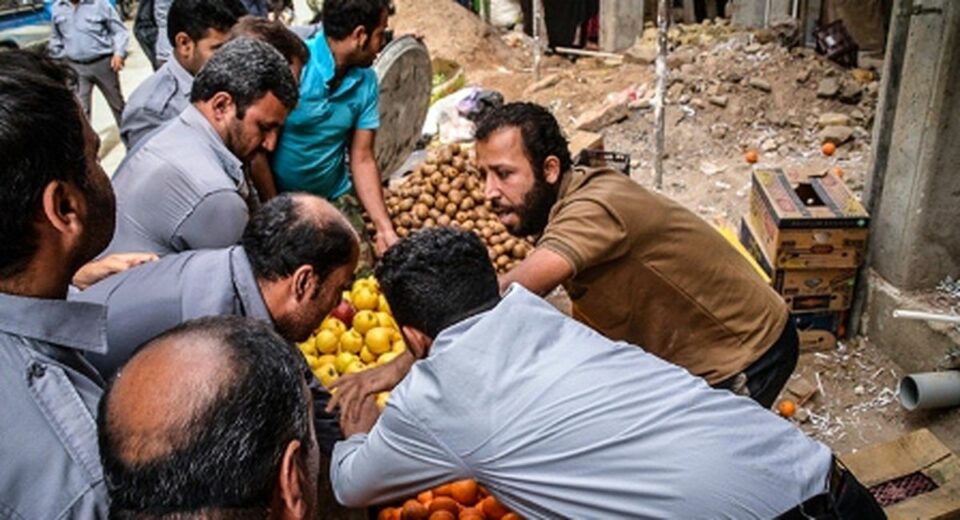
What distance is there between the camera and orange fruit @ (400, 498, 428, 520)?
8.91ft

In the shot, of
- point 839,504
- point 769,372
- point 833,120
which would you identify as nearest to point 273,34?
point 769,372

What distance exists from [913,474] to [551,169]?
2166mm

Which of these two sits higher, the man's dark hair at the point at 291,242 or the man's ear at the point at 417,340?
the man's dark hair at the point at 291,242

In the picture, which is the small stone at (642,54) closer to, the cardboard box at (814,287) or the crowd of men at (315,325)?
the cardboard box at (814,287)

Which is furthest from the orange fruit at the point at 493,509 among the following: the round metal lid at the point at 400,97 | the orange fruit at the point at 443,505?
the round metal lid at the point at 400,97

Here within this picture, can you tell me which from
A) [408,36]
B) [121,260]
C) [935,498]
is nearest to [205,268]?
[121,260]

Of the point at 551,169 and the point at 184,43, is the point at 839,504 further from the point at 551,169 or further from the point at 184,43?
the point at 184,43

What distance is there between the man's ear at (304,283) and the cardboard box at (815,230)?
324cm

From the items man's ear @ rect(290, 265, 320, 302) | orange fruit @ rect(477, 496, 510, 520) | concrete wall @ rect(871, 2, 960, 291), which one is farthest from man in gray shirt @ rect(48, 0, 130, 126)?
concrete wall @ rect(871, 2, 960, 291)

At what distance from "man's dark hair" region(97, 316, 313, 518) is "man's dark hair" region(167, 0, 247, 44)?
3343 millimetres

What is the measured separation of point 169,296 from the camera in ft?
7.65

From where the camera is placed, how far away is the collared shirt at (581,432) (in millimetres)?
1828

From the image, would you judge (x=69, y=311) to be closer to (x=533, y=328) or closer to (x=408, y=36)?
(x=533, y=328)

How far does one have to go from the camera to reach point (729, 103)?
8.51m
